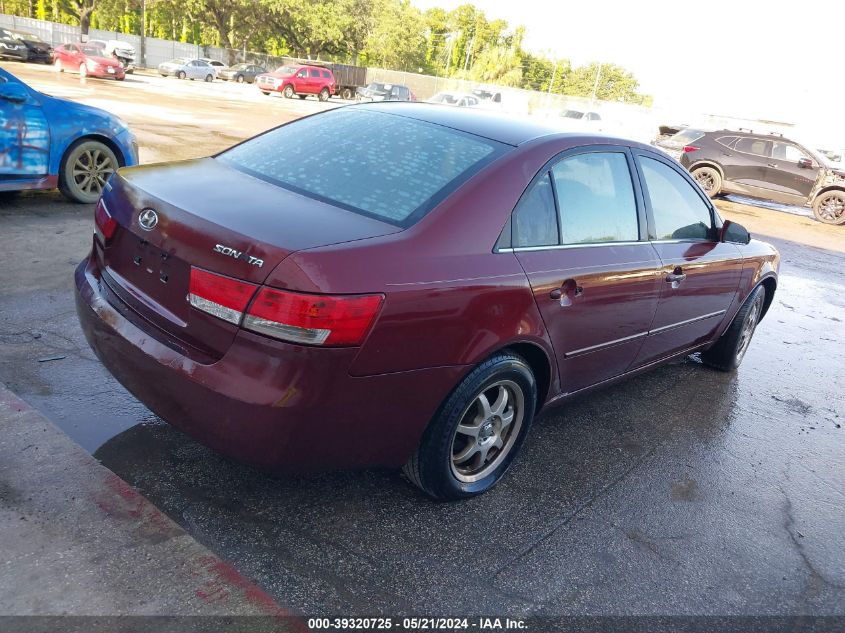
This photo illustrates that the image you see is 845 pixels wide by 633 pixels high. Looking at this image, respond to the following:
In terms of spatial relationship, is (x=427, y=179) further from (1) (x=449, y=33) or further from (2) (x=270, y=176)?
(1) (x=449, y=33)

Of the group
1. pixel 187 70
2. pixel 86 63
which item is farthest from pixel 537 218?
pixel 187 70

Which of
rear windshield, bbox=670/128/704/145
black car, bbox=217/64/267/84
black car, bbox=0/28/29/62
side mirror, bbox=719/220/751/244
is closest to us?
side mirror, bbox=719/220/751/244

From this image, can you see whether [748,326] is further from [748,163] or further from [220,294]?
[748,163]

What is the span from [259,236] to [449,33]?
9834 centimetres

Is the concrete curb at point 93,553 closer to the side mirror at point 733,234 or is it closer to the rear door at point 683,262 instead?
the rear door at point 683,262

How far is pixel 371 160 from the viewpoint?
309 centimetres

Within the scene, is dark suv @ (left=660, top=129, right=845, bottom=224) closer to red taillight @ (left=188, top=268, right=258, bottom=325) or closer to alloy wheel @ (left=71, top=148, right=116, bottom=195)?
alloy wheel @ (left=71, top=148, right=116, bottom=195)

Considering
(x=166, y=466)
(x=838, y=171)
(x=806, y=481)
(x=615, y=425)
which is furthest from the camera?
(x=838, y=171)

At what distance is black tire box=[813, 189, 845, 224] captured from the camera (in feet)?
52.0

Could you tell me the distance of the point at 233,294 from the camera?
2324 millimetres

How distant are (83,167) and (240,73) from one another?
41.7 meters

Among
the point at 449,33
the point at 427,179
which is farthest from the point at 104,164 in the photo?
the point at 449,33

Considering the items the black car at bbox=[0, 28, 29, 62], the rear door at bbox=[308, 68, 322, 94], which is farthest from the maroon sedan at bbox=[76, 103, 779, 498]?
the rear door at bbox=[308, 68, 322, 94]

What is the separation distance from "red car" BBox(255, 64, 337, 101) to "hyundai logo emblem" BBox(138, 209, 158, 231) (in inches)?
1466
